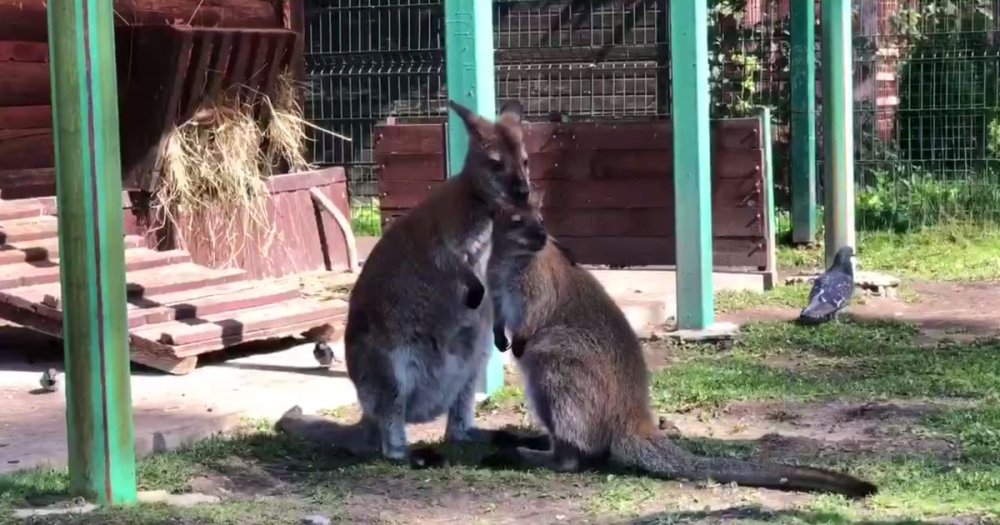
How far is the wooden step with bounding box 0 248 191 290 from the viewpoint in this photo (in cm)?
751

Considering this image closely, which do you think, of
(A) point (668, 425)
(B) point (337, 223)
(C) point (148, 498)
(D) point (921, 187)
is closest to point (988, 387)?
(A) point (668, 425)

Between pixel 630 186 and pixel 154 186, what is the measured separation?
364 cm

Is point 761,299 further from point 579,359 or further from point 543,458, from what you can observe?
point 579,359

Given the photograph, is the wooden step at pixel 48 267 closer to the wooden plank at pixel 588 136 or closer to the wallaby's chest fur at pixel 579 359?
the wallaby's chest fur at pixel 579 359

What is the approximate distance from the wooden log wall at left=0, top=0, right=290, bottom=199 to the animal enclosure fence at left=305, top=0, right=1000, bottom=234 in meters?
4.09

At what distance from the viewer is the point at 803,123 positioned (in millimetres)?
12828

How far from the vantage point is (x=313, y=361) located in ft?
25.5

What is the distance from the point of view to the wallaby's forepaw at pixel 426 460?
18.5 feet

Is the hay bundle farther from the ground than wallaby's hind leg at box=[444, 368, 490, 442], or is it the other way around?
the hay bundle

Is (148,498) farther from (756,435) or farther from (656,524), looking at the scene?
(756,435)

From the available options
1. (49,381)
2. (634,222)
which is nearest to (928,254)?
(634,222)

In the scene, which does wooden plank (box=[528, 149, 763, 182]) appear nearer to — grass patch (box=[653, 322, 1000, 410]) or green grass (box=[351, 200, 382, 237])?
grass patch (box=[653, 322, 1000, 410])

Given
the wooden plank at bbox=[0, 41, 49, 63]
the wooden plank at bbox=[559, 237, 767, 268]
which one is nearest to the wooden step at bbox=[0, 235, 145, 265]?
the wooden plank at bbox=[0, 41, 49, 63]

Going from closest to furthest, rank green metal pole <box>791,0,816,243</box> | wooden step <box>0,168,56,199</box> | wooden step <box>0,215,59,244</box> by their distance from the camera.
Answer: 1. wooden step <box>0,215,59,244</box>
2. wooden step <box>0,168,56,199</box>
3. green metal pole <box>791,0,816,243</box>
